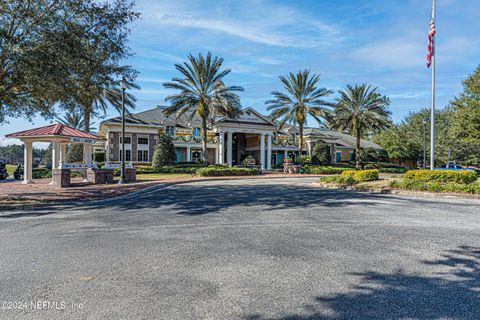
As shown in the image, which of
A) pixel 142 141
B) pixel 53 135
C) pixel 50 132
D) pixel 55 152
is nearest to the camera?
pixel 53 135

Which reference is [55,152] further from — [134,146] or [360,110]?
[360,110]

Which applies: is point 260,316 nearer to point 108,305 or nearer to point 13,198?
point 108,305

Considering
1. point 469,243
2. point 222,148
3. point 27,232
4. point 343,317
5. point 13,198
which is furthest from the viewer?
point 222,148

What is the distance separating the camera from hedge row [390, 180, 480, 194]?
1349 centimetres

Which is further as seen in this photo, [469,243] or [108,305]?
[469,243]

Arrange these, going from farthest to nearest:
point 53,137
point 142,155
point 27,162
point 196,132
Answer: point 196,132 → point 142,155 → point 27,162 → point 53,137

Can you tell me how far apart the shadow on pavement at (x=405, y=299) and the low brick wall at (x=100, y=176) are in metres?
18.1

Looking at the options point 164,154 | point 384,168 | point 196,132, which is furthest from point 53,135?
point 384,168

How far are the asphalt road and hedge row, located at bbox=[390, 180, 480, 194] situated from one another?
5297 millimetres

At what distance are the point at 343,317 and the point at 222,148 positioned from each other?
35.3 m

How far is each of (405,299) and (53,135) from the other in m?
19.9

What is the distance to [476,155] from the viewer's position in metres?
47.4

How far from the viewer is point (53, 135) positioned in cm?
1867

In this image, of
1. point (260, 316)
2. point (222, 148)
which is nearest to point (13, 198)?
point (260, 316)
